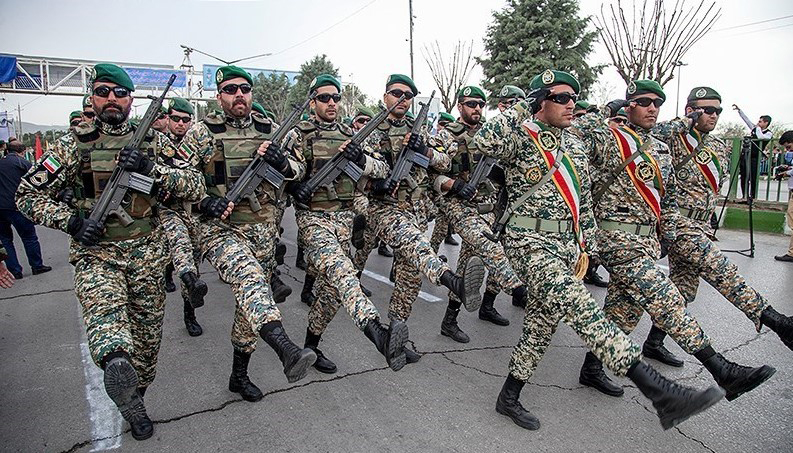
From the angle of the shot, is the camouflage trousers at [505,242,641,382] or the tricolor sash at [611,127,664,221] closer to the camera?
the camouflage trousers at [505,242,641,382]

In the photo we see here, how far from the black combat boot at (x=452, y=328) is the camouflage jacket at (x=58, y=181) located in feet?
8.52

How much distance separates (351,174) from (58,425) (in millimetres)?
2604

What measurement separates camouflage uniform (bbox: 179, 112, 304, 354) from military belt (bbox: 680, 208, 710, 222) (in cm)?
320

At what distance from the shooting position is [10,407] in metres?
3.44

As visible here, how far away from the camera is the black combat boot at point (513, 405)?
3.13 metres

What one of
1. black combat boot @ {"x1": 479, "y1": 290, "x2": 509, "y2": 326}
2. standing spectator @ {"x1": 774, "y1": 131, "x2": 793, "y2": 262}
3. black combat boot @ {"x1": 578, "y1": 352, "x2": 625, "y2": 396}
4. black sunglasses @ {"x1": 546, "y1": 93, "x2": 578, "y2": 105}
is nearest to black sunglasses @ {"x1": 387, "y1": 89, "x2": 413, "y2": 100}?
black sunglasses @ {"x1": 546, "y1": 93, "x2": 578, "y2": 105}

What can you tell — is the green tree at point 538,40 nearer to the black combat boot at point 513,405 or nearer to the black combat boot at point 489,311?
the black combat boot at point 489,311

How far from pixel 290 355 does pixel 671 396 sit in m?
2.00

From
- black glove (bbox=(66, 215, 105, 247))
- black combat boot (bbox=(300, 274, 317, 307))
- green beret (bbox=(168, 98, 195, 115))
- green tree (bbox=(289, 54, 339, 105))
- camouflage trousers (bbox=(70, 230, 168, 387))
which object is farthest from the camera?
green tree (bbox=(289, 54, 339, 105))

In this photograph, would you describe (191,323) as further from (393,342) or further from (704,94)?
(704,94)

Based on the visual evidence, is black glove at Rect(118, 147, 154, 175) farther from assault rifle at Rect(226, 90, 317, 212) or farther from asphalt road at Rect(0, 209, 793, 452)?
asphalt road at Rect(0, 209, 793, 452)

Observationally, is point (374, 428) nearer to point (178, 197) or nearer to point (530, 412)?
point (530, 412)

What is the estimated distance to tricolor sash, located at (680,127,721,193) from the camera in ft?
14.3

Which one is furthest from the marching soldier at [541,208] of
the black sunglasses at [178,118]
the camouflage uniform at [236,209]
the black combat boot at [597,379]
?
the black sunglasses at [178,118]
